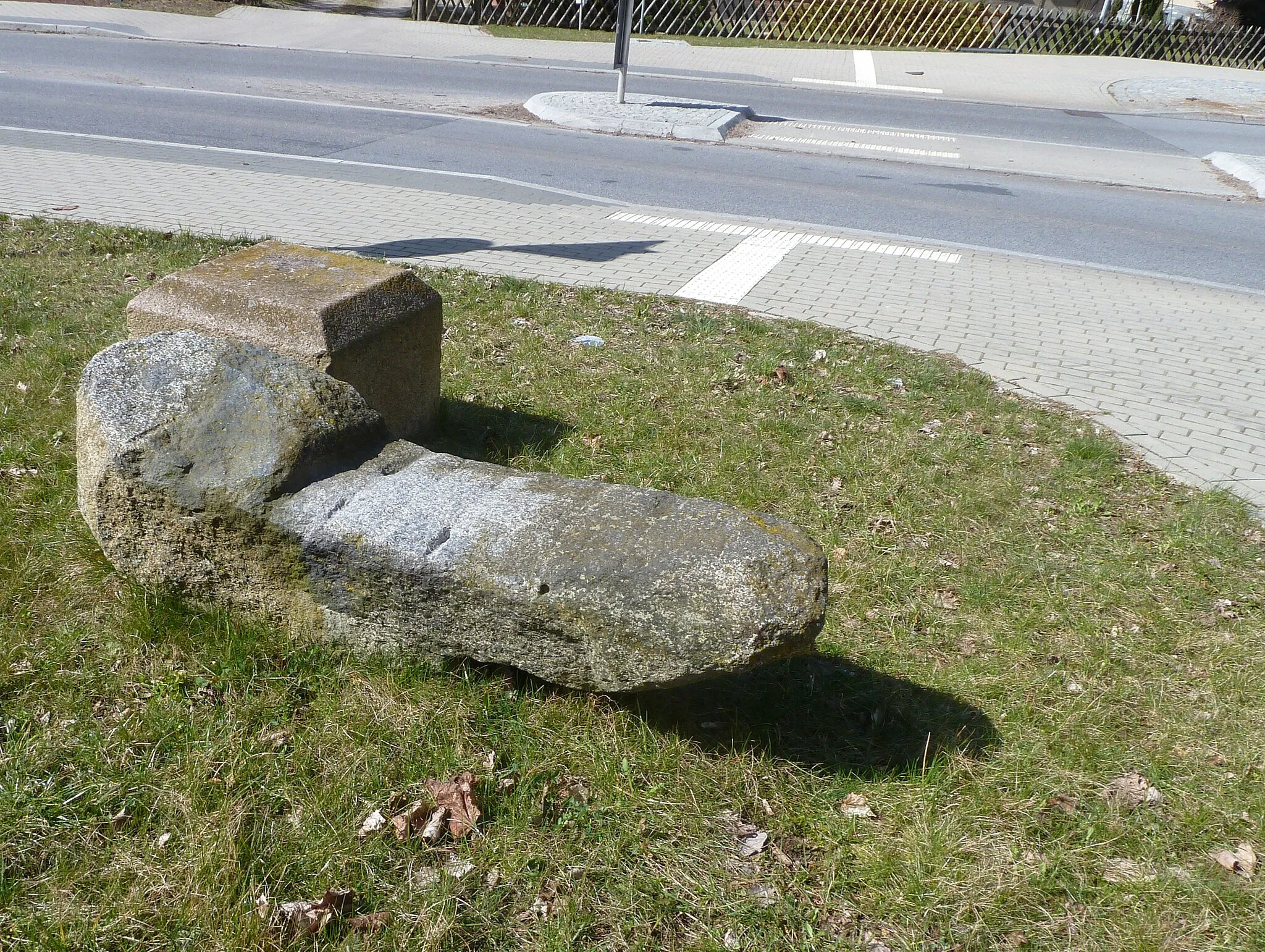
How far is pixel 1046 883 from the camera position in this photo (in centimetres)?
284

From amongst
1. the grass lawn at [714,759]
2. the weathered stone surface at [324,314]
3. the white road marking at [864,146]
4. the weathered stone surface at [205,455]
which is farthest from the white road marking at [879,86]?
the weathered stone surface at [205,455]

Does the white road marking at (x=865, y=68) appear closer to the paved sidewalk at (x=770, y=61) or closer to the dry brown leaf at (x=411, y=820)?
the paved sidewalk at (x=770, y=61)

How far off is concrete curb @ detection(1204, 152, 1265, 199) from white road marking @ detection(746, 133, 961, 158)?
402 centimetres

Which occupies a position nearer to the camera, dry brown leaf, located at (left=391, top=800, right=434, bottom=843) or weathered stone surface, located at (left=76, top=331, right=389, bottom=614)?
dry brown leaf, located at (left=391, top=800, right=434, bottom=843)

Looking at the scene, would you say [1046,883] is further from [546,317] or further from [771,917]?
[546,317]

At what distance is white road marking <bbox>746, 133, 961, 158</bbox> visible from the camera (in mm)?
15477

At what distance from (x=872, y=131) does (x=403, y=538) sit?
16.0 meters

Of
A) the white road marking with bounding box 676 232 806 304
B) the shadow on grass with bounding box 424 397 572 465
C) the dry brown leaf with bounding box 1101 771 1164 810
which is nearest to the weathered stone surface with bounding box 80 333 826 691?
the dry brown leaf with bounding box 1101 771 1164 810

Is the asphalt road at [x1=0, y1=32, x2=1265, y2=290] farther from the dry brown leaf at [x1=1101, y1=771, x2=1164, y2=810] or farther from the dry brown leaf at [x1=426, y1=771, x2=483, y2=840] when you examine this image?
the dry brown leaf at [x1=426, y1=771, x2=483, y2=840]

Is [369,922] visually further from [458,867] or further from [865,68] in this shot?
[865,68]

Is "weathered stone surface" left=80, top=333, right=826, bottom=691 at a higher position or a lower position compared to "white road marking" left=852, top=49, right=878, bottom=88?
lower

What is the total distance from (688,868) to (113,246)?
24.2ft

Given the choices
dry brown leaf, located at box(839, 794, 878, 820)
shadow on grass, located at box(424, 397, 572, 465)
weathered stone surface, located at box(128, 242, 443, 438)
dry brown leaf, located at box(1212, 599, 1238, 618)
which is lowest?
dry brown leaf, located at box(839, 794, 878, 820)

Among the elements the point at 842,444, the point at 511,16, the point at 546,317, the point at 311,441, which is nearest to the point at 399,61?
the point at 511,16
